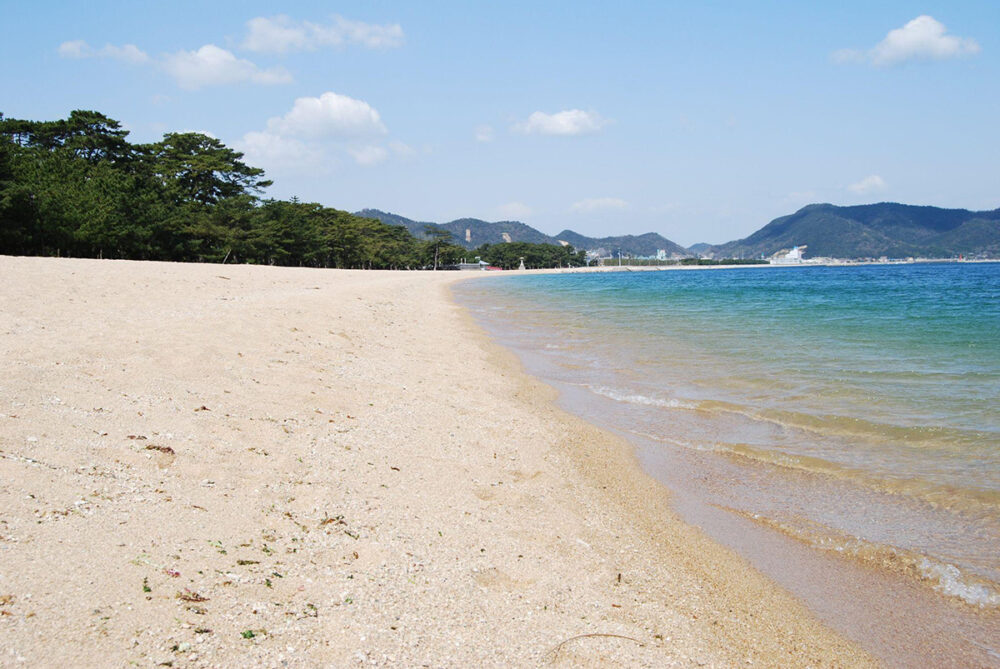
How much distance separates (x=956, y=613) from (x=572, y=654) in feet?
8.92

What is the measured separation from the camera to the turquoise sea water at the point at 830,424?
5.11 metres

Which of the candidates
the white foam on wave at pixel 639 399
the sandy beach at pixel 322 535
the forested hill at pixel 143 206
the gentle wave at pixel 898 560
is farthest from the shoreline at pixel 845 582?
the forested hill at pixel 143 206

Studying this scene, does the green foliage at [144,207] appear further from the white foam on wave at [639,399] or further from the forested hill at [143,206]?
the white foam on wave at [639,399]

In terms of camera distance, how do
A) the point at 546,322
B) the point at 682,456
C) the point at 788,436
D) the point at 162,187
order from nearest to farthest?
the point at 682,456 → the point at 788,436 → the point at 546,322 → the point at 162,187

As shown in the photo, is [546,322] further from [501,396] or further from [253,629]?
[253,629]

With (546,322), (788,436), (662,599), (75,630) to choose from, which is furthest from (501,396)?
(546,322)

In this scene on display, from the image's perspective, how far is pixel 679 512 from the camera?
5.54 m

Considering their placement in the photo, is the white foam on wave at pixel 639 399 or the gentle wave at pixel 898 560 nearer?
the gentle wave at pixel 898 560

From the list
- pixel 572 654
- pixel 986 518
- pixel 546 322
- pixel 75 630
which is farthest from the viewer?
pixel 546 322

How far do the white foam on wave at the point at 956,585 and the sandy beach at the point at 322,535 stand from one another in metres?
1.20

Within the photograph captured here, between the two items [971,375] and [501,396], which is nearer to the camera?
[501,396]

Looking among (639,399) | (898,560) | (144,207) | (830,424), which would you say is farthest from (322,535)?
(144,207)

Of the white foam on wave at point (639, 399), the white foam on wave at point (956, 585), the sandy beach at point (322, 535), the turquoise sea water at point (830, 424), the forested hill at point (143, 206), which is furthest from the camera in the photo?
the forested hill at point (143, 206)

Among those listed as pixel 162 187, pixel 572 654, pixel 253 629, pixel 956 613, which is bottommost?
pixel 956 613
